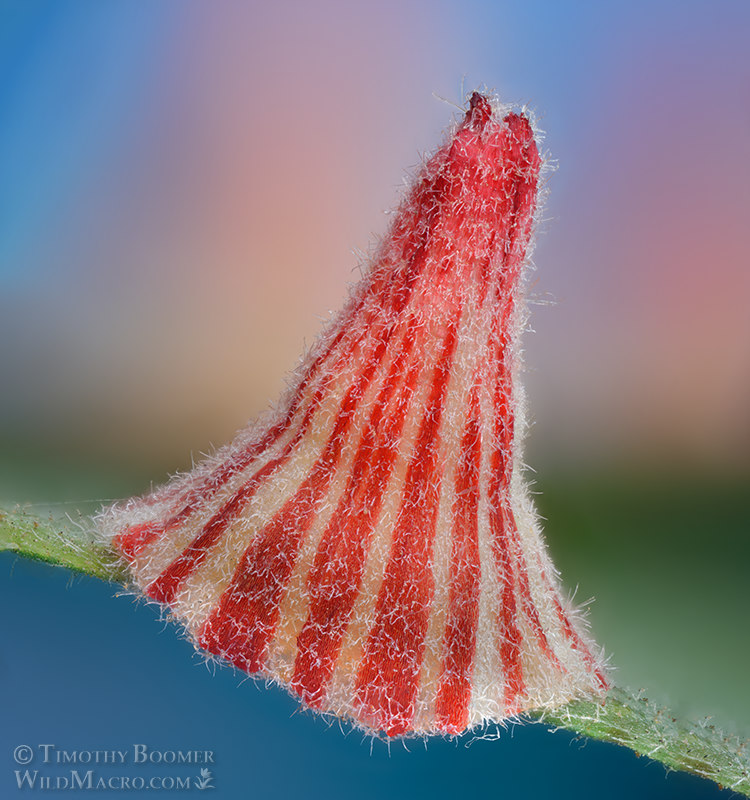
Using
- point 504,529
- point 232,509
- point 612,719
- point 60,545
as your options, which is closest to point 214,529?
point 232,509

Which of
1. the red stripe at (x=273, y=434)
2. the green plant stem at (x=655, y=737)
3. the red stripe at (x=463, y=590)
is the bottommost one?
the green plant stem at (x=655, y=737)

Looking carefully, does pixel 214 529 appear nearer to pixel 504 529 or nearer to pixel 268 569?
pixel 268 569

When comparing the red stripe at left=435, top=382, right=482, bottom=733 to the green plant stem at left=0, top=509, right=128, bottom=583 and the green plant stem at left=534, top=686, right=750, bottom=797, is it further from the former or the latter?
the green plant stem at left=0, top=509, right=128, bottom=583

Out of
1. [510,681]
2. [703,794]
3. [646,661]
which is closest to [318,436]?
[510,681]

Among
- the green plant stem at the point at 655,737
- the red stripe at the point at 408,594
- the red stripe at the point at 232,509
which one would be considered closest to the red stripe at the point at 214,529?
the red stripe at the point at 232,509

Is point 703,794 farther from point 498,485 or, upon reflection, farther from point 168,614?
point 168,614

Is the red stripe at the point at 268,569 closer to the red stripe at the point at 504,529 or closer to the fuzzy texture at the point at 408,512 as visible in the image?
the fuzzy texture at the point at 408,512
